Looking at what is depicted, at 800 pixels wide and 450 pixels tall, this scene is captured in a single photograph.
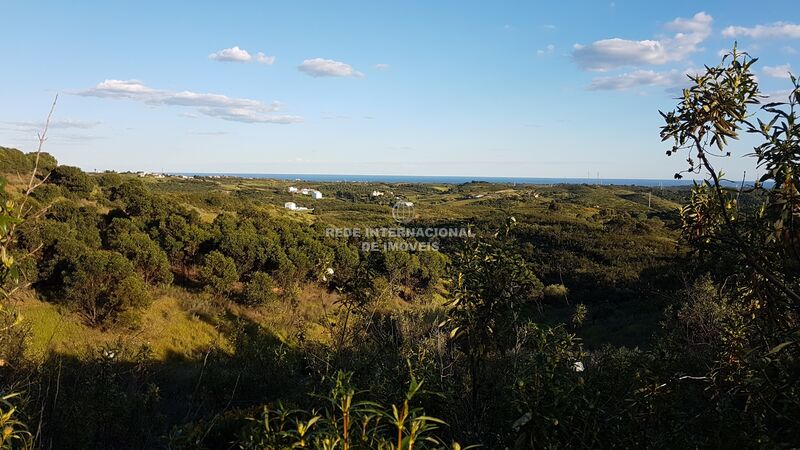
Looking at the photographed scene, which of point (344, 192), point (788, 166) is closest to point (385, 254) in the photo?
point (788, 166)

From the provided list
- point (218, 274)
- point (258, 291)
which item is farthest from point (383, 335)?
point (218, 274)

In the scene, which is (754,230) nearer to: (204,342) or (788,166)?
(788,166)

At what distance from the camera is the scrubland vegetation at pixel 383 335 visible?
249 centimetres

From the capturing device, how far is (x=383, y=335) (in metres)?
7.28

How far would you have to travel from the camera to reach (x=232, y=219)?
73.3 ft

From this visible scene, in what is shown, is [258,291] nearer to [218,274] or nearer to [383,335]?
[218,274]

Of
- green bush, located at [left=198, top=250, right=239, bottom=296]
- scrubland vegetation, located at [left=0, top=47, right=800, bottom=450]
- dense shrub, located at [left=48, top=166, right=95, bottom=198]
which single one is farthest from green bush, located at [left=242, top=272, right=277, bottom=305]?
dense shrub, located at [left=48, top=166, right=95, bottom=198]

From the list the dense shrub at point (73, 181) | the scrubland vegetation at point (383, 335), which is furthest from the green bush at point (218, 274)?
the dense shrub at point (73, 181)

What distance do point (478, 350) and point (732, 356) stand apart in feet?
6.18

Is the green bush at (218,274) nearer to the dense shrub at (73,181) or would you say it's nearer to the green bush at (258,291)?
the green bush at (258,291)

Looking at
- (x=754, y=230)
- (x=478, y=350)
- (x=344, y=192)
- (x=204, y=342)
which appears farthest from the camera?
(x=344, y=192)

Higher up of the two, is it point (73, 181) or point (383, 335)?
point (73, 181)

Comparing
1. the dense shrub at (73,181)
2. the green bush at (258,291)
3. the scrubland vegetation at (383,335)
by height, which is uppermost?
the dense shrub at (73,181)

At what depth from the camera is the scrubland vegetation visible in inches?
98.0
